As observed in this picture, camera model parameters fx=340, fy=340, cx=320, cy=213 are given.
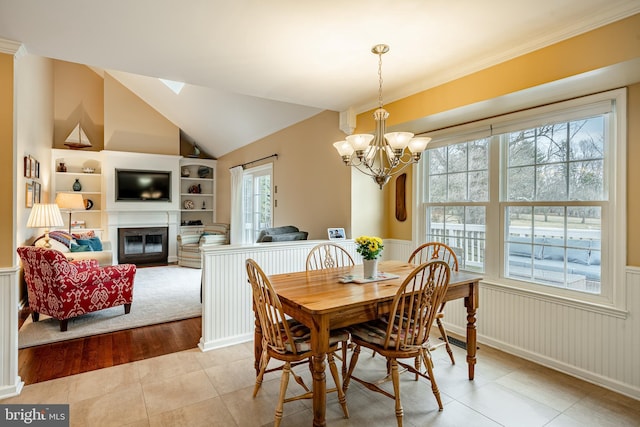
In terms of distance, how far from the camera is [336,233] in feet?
12.9

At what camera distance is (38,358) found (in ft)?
9.36

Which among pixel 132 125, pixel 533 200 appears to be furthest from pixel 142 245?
pixel 533 200

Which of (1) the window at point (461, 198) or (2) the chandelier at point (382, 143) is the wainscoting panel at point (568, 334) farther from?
(2) the chandelier at point (382, 143)

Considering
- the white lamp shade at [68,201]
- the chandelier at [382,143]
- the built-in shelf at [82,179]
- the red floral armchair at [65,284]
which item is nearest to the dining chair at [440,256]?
the chandelier at [382,143]

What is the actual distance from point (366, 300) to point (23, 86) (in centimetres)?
496

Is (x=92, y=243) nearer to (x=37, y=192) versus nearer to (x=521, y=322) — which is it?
(x=37, y=192)

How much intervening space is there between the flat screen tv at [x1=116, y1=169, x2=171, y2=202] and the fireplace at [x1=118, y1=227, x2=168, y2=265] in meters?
0.68

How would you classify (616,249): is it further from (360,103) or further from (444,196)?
(360,103)

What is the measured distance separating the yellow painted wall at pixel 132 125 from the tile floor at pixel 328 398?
5.88 m

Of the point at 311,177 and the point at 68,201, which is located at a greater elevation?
the point at 311,177

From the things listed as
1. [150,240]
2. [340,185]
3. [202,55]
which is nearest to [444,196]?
[340,185]

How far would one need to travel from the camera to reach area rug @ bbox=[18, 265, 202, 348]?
11.1 ft

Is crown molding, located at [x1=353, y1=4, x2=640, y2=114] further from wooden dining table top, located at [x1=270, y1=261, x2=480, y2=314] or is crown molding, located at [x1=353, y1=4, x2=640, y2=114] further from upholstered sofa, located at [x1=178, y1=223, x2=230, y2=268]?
upholstered sofa, located at [x1=178, y1=223, x2=230, y2=268]

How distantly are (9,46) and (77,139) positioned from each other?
5.20 meters
